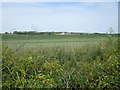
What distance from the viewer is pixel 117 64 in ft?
11.8

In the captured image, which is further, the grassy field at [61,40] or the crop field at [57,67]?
the grassy field at [61,40]

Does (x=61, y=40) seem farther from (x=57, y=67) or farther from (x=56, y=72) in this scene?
(x=56, y=72)

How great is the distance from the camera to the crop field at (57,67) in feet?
10.8

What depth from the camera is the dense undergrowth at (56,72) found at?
324 cm

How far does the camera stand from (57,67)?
3.64 m

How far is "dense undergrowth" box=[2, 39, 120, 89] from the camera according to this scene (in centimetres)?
324

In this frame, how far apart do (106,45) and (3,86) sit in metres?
2.87

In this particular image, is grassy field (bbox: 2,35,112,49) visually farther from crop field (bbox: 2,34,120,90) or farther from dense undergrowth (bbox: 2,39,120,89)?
dense undergrowth (bbox: 2,39,120,89)

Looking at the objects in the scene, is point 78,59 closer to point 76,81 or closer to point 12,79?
point 76,81

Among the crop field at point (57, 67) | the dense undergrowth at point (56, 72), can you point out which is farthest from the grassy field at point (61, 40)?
the dense undergrowth at point (56, 72)

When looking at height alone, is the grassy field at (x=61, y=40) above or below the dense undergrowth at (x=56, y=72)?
above

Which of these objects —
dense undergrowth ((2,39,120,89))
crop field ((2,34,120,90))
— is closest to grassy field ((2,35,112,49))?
crop field ((2,34,120,90))

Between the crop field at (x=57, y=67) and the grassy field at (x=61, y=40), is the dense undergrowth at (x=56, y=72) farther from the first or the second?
the grassy field at (x=61, y=40)

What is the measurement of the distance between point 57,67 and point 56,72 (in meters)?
0.15
